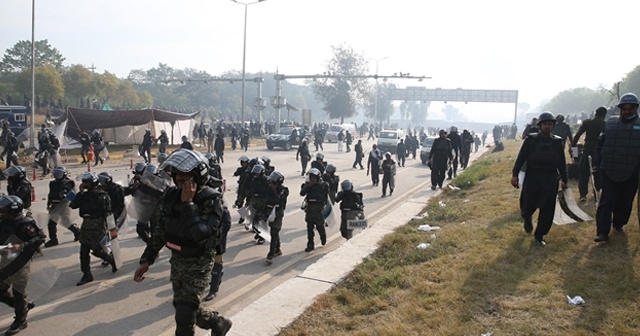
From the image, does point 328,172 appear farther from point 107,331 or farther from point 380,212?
point 107,331

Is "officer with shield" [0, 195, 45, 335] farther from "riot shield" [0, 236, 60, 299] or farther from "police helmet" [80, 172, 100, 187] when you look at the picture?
"police helmet" [80, 172, 100, 187]

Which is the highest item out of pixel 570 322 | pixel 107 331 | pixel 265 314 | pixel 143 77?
pixel 143 77

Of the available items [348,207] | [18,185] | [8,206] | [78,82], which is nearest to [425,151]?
[348,207]

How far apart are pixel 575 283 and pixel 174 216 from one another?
3.94 metres

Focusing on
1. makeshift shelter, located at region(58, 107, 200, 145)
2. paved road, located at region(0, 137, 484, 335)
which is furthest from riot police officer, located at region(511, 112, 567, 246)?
makeshift shelter, located at region(58, 107, 200, 145)

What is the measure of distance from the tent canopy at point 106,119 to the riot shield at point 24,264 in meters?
20.9

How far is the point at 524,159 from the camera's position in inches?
255

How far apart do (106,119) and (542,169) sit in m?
24.0

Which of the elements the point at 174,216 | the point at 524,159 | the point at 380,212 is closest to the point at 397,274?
the point at 524,159

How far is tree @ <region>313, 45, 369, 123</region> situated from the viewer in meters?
73.3

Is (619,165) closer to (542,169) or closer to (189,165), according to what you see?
(542,169)

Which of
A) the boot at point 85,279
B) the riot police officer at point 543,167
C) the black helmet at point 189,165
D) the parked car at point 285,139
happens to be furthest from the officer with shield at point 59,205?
the parked car at point 285,139

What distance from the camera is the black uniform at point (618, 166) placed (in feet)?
20.1

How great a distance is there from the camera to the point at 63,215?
8.16m
